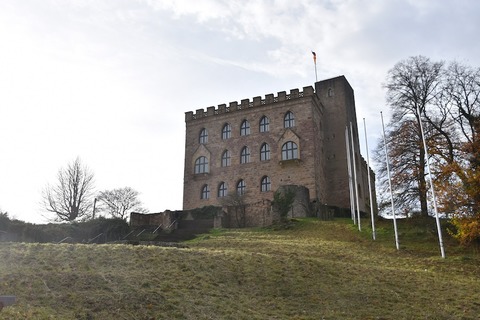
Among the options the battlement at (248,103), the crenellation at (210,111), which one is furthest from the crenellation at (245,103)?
the crenellation at (210,111)

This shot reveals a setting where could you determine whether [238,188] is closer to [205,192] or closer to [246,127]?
[205,192]

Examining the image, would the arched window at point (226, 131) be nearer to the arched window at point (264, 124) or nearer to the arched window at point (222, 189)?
A: the arched window at point (264, 124)

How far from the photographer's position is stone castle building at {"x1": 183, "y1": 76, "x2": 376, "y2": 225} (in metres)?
41.9

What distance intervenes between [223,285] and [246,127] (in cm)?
3248

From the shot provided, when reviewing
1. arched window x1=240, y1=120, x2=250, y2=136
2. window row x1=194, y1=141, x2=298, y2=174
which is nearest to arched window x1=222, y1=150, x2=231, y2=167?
window row x1=194, y1=141, x2=298, y2=174

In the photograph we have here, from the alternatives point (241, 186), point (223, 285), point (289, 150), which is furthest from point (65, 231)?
point (289, 150)

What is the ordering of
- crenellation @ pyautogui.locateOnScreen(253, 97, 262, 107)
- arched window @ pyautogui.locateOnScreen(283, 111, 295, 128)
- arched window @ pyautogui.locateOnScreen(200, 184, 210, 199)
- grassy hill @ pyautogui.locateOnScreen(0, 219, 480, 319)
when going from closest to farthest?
grassy hill @ pyautogui.locateOnScreen(0, 219, 480, 319), arched window @ pyautogui.locateOnScreen(283, 111, 295, 128), arched window @ pyautogui.locateOnScreen(200, 184, 210, 199), crenellation @ pyautogui.locateOnScreen(253, 97, 262, 107)

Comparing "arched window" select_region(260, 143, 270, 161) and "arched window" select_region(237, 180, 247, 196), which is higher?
"arched window" select_region(260, 143, 270, 161)

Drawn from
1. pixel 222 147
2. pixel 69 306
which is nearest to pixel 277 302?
pixel 69 306

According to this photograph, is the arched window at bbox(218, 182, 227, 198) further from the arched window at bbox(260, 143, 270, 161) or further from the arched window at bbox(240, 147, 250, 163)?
the arched window at bbox(260, 143, 270, 161)

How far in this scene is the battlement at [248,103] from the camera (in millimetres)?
43281

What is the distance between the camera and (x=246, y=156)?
44188mm

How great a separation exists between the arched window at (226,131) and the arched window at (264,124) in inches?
128

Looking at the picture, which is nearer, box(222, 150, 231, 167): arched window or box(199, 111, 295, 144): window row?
box(199, 111, 295, 144): window row
